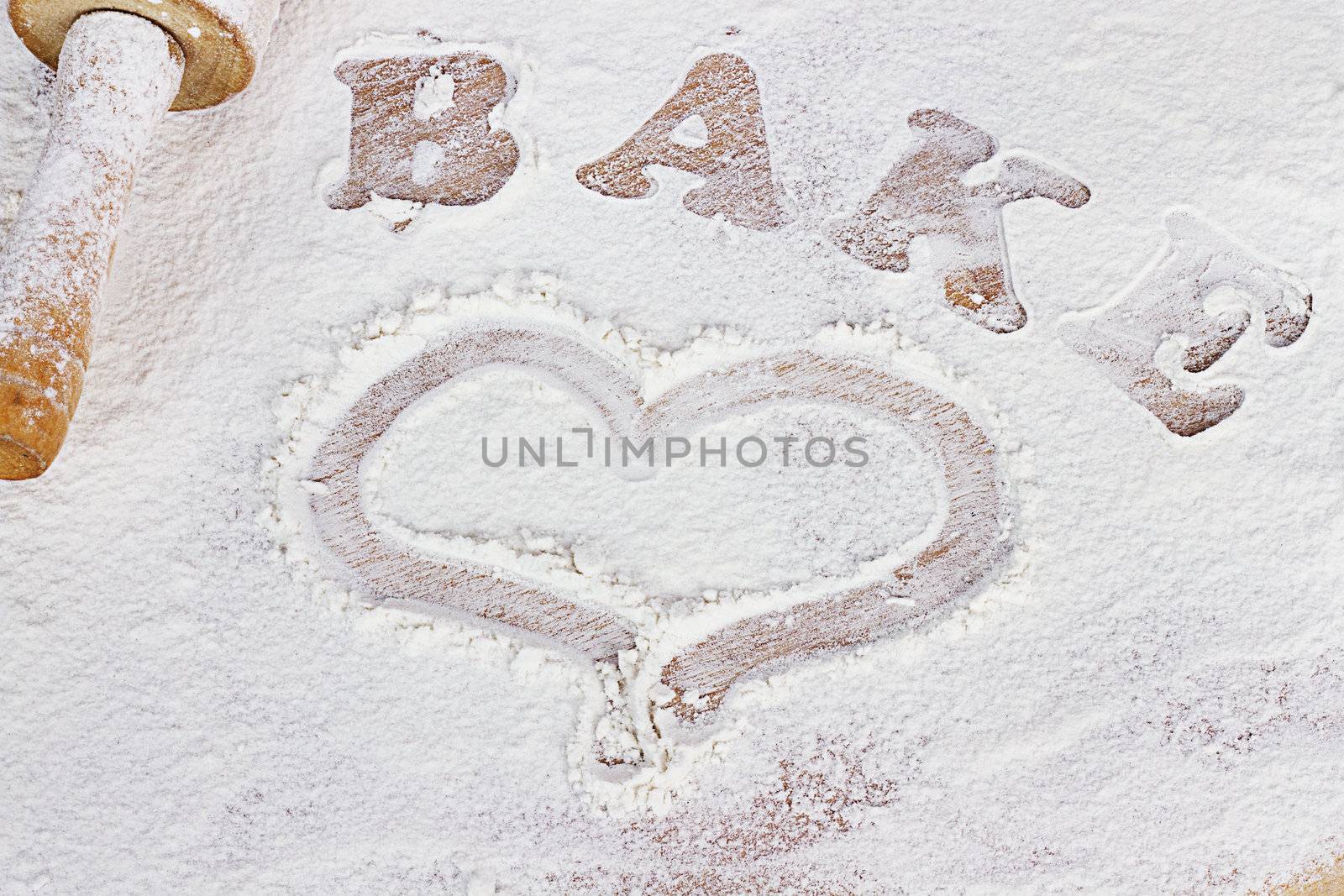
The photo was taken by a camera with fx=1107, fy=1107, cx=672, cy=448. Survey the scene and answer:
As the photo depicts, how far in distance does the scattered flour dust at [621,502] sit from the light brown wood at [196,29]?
271 mm

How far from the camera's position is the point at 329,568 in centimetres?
92

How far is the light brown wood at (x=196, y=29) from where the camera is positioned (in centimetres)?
94

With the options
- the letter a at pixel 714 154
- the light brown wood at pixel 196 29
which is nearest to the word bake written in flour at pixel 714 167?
the letter a at pixel 714 154

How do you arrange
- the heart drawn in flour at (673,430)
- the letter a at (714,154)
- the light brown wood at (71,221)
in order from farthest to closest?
the letter a at (714,154) < the heart drawn in flour at (673,430) < the light brown wood at (71,221)

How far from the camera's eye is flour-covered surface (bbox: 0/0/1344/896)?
0.88m

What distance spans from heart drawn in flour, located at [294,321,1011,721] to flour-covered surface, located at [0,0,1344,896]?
0.01m

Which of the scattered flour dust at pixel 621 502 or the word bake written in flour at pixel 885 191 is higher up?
the word bake written in flour at pixel 885 191

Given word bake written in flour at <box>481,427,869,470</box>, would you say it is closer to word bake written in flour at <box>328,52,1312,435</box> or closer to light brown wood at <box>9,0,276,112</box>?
word bake written in flour at <box>328,52,1312,435</box>

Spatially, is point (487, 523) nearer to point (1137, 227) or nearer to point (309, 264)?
point (309, 264)

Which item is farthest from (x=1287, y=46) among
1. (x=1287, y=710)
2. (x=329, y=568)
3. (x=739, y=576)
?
(x=329, y=568)

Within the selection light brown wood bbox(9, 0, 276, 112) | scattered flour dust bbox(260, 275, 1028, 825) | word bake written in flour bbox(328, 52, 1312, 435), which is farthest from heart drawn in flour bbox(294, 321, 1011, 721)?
light brown wood bbox(9, 0, 276, 112)

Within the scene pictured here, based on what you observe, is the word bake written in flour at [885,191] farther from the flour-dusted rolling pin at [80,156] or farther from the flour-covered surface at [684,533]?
the flour-dusted rolling pin at [80,156]

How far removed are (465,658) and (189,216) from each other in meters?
0.49

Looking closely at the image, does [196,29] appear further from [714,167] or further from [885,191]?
[885,191]
